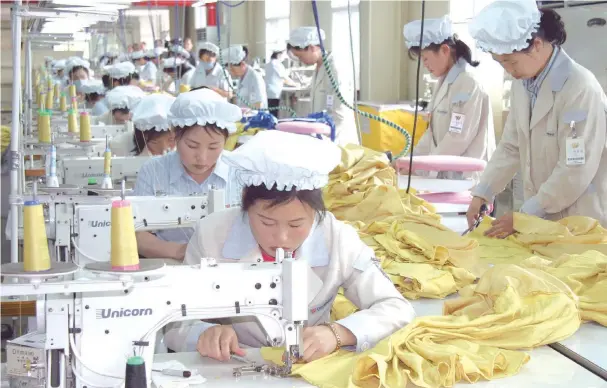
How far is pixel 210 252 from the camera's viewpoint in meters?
2.07

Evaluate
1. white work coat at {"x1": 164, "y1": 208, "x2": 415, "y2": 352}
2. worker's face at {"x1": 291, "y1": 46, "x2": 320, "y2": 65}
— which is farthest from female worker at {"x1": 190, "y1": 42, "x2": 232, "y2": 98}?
white work coat at {"x1": 164, "y1": 208, "x2": 415, "y2": 352}

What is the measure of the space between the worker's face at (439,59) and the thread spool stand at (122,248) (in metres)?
3.09

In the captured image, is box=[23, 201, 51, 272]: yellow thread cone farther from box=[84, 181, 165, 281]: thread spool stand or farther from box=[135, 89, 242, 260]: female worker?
box=[135, 89, 242, 260]: female worker

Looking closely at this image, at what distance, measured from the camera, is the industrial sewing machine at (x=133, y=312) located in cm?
159

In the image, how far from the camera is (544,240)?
291cm

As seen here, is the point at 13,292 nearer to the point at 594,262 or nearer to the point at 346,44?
the point at 594,262

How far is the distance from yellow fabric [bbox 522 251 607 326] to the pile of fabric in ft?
0.86

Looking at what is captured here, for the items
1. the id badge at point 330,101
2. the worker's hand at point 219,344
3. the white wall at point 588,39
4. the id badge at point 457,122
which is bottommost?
the worker's hand at point 219,344

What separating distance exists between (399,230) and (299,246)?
93cm

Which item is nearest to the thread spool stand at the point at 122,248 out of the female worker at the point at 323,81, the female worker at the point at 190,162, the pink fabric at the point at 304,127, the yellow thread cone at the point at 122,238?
the yellow thread cone at the point at 122,238

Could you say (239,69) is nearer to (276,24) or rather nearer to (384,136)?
(384,136)

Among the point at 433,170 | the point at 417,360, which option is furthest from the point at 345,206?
the point at 417,360

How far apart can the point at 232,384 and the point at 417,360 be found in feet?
1.26

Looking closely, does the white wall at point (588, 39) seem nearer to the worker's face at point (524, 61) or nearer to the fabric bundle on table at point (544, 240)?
the worker's face at point (524, 61)
